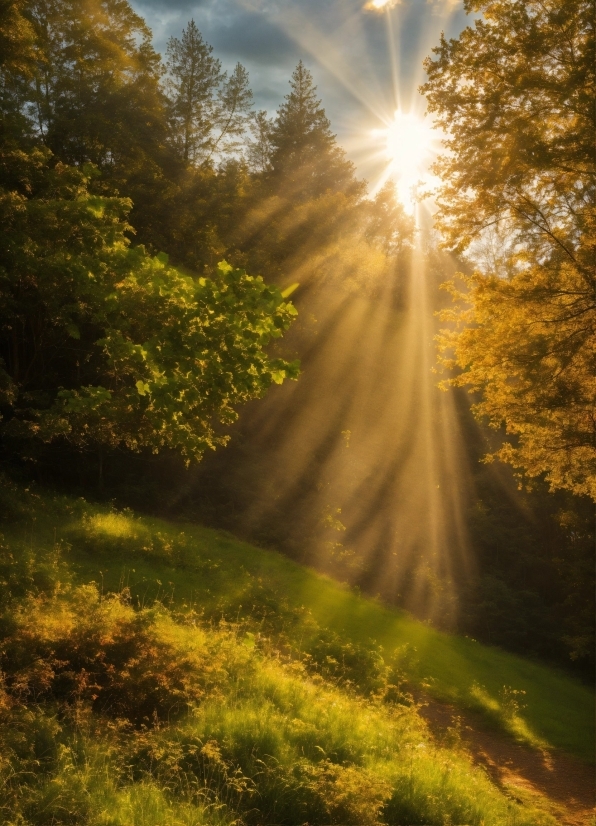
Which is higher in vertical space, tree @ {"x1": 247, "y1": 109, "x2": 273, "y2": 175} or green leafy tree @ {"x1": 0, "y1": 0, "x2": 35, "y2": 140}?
tree @ {"x1": 247, "y1": 109, "x2": 273, "y2": 175}

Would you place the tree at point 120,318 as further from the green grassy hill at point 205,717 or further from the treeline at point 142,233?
the green grassy hill at point 205,717

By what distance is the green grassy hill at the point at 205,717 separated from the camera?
5027 millimetres

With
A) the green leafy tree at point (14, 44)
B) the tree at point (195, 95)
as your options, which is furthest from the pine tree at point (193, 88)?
the green leafy tree at point (14, 44)

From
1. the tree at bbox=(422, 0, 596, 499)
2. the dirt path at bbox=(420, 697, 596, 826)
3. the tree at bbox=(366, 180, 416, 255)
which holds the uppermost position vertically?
the tree at bbox=(366, 180, 416, 255)

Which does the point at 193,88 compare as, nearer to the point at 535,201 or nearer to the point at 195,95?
the point at 195,95

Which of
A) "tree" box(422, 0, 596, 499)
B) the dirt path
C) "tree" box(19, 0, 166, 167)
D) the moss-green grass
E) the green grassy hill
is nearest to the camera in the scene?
the green grassy hill

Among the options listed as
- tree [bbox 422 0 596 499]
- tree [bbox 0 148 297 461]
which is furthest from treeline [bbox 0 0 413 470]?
tree [bbox 422 0 596 499]

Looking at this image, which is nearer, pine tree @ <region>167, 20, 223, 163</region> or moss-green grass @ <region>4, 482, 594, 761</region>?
moss-green grass @ <region>4, 482, 594, 761</region>

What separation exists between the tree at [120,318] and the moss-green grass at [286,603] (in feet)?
8.39

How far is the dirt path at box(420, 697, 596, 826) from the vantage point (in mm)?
7992

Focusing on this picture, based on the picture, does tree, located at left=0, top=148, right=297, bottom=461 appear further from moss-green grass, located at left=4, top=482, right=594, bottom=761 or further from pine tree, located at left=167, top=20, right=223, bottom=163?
pine tree, located at left=167, top=20, right=223, bottom=163

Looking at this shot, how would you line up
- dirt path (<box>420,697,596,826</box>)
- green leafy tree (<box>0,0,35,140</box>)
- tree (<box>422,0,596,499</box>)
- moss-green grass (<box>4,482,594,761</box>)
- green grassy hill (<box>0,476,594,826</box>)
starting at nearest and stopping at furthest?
green grassy hill (<box>0,476,594,826</box>) → dirt path (<box>420,697,596,826</box>) → tree (<box>422,0,596,499</box>) → moss-green grass (<box>4,482,594,761</box>) → green leafy tree (<box>0,0,35,140</box>)

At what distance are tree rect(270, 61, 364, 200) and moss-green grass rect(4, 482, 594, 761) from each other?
2944 centimetres

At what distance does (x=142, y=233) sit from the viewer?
25297mm
